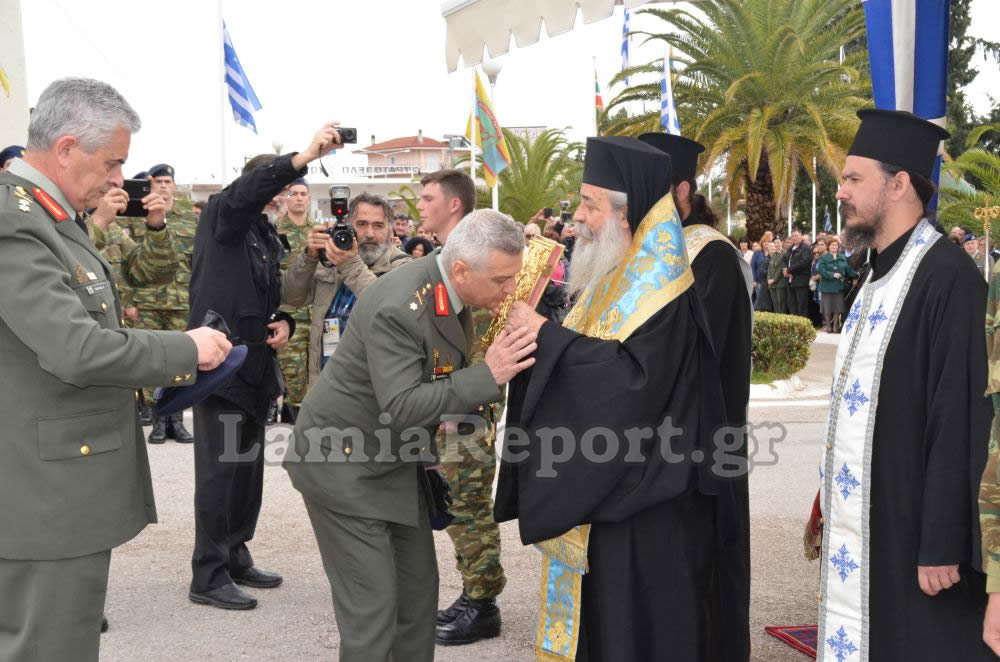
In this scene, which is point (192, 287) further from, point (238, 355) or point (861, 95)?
point (861, 95)

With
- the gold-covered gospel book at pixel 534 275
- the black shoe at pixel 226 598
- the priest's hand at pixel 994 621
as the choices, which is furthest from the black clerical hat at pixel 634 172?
the black shoe at pixel 226 598

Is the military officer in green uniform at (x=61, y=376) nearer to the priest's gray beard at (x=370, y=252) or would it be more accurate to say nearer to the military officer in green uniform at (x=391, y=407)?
the military officer in green uniform at (x=391, y=407)

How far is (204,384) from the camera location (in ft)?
10.1

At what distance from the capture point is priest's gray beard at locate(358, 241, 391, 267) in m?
5.87

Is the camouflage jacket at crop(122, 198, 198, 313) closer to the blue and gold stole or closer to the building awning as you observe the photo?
the building awning

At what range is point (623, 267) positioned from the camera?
3475 millimetres

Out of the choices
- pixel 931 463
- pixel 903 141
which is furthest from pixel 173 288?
pixel 931 463

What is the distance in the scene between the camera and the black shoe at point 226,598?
5121mm

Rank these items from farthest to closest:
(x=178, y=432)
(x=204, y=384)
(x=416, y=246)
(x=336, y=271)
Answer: (x=178, y=432)
(x=416, y=246)
(x=336, y=271)
(x=204, y=384)

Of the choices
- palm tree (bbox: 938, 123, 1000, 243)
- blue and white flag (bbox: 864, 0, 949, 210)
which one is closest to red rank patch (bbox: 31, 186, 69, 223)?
blue and white flag (bbox: 864, 0, 949, 210)

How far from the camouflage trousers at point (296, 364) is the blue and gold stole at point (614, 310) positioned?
3.11 meters

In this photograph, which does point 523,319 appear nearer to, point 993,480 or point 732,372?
point 732,372

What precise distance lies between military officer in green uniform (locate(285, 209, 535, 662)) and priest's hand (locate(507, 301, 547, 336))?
0.06 meters

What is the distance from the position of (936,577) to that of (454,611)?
2.51 m
